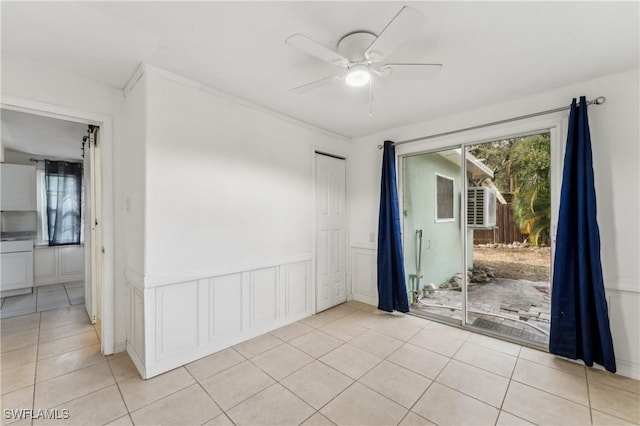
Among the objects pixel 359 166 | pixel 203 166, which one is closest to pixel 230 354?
pixel 203 166

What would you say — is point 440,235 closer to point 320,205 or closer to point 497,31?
point 320,205

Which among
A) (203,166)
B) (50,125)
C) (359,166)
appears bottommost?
(203,166)

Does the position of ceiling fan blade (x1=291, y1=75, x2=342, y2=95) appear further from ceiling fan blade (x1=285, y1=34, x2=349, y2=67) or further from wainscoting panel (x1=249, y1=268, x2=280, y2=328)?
wainscoting panel (x1=249, y1=268, x2=280, y2=328)

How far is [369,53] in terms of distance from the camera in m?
1.54

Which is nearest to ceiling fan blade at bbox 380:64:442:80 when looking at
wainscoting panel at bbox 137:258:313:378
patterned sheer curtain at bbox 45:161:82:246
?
wainscoting panel at bbox 137:258:313:378

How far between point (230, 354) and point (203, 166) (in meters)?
1.75

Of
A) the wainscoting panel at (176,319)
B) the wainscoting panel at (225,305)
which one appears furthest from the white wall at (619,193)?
the wainscoting panel at (176,319)

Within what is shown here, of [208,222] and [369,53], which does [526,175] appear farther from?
[208,222]

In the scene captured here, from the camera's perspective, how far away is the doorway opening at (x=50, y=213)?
3531mm

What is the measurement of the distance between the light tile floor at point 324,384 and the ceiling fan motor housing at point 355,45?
7.63 ft

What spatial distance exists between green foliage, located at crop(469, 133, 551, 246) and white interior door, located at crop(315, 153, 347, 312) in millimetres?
1759

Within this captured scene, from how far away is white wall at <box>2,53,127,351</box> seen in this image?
2.03m

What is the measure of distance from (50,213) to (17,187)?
0.60 metres

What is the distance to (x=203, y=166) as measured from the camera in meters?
2.42
